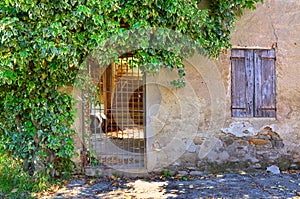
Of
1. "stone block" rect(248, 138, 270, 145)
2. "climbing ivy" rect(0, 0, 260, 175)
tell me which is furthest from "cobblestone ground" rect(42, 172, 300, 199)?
"climbing ivy" rect(0, 0, 260, 175)

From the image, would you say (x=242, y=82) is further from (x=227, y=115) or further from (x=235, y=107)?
(x=227, y=115)

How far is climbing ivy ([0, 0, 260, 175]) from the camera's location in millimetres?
3084

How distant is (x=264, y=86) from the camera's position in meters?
4.43

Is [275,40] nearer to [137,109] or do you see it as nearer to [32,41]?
[137,109]

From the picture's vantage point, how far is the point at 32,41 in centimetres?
306

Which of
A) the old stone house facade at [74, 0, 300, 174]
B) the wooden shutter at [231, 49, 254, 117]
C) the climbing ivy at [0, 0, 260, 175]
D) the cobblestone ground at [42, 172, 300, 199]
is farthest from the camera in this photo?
the wooden shutter at [231, 49, 254, 117]

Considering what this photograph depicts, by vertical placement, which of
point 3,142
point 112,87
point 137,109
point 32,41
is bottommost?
point 3,142

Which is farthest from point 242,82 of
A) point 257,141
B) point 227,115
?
point 257,141

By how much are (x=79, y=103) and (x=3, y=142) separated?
3.77 feet

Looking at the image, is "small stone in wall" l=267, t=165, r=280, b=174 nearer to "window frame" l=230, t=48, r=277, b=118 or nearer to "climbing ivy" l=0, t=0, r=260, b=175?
"window frame" l=230, t=48, r=277, b=118

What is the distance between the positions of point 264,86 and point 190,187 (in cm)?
200

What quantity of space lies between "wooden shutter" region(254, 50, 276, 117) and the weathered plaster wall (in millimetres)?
90

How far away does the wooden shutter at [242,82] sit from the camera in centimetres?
440

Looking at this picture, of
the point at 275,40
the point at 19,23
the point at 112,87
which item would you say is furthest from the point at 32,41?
the point at 275,40
